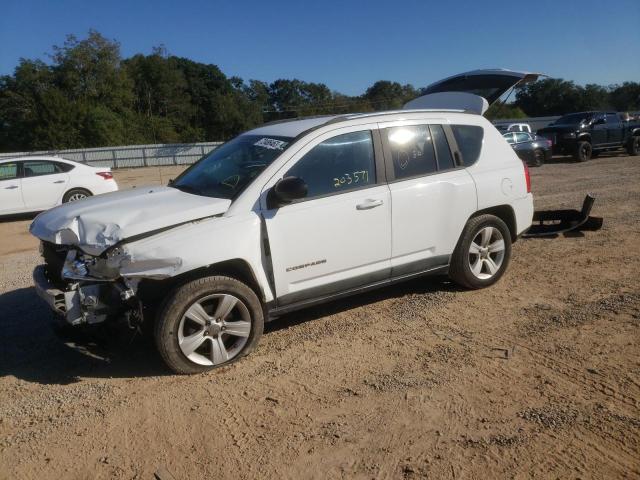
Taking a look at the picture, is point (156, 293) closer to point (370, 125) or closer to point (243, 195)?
point (243, 195)

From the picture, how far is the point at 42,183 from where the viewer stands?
37.5 ft

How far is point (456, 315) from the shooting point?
15.3 feet

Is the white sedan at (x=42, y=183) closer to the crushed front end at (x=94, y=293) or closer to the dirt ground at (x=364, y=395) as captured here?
the dirt ground at (x=364, y=395)

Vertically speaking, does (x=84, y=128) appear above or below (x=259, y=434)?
above

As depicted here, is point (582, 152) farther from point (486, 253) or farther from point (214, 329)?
point (214, 329)

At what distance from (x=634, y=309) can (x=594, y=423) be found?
2.08 metres

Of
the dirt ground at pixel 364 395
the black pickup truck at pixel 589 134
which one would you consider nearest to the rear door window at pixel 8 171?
the dirt ground at pixel 364 395

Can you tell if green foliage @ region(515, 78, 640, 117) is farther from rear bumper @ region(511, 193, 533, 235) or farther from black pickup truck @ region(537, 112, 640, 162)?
rear bumper @ region(511, 193, 533, 235)

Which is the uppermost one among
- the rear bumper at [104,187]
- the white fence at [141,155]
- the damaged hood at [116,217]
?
the white fence at [141,155]

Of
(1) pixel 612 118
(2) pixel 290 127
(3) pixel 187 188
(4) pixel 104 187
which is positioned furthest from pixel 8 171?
(1) pixel 612 118

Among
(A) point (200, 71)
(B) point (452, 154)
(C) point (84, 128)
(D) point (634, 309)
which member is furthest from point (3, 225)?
(A) point (200, 71)

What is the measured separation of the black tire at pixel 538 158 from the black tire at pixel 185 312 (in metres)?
16.7

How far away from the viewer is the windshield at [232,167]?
408cm

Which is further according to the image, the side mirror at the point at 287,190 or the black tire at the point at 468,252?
the black tire at the point at 468,252
